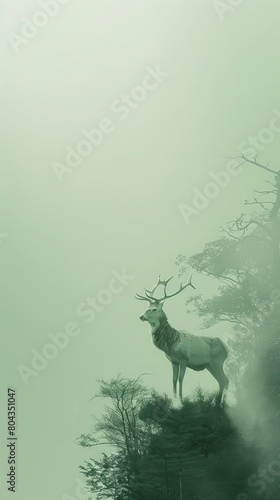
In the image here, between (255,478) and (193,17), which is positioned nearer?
(255,478)

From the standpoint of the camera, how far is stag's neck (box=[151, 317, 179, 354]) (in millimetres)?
5188

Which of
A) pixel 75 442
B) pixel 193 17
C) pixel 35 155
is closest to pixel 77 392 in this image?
pixel 75 442

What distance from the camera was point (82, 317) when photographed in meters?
5.34

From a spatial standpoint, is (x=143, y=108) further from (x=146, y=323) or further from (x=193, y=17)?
(x=146, y=323)

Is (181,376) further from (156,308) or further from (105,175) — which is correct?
(105,175)

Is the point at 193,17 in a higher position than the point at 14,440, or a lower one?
higher

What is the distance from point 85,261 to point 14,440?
1.15m
